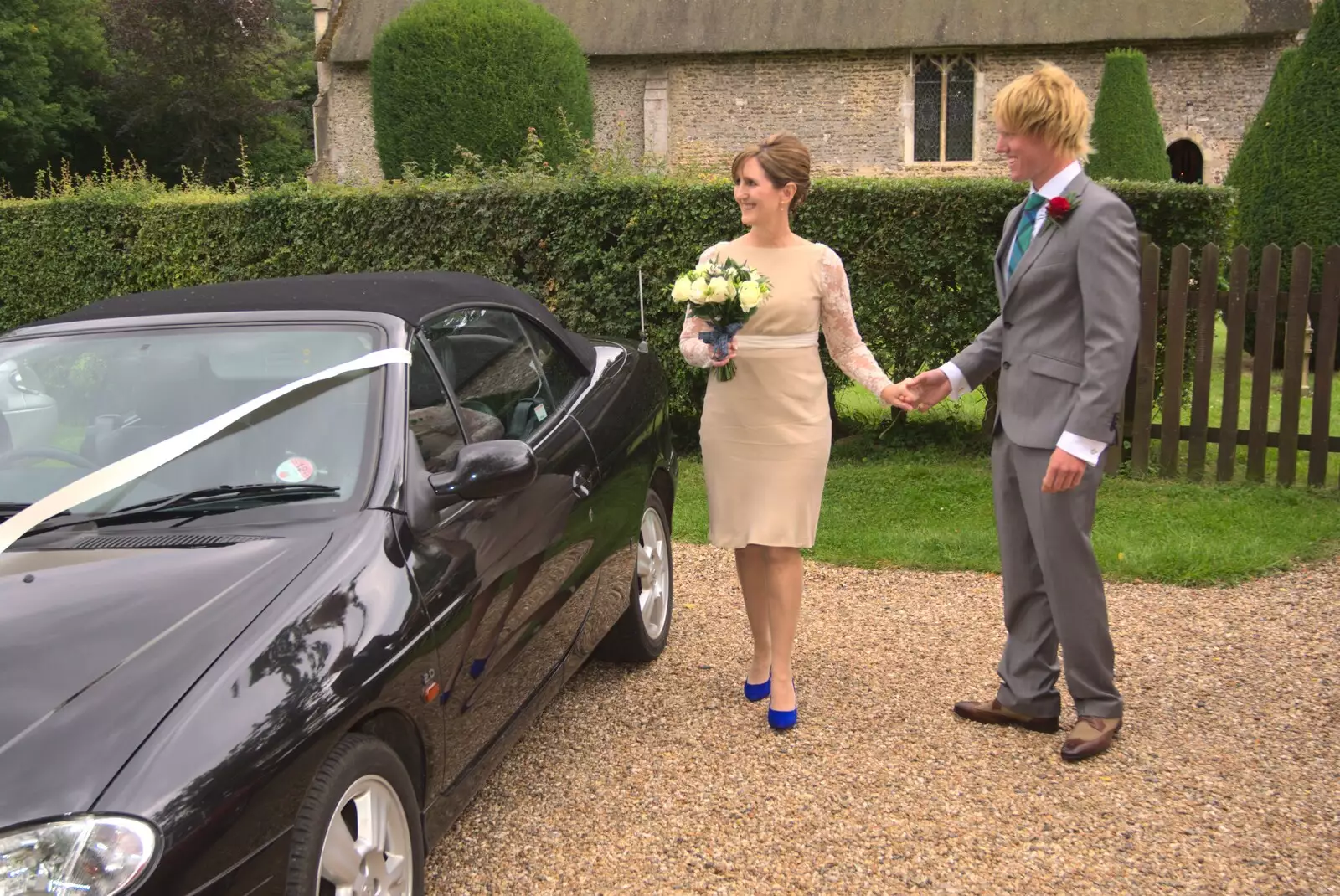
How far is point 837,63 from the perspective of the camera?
28.1 m

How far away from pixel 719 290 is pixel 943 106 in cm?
2673

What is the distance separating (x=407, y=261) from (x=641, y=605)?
628 centimetres

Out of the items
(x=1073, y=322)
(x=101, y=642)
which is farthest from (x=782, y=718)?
(x=101, y=642)

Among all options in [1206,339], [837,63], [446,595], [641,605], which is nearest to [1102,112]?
[837,63]

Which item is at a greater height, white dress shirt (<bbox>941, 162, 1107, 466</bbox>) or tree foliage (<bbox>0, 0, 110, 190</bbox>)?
tree foliage (<bbox>0, 0, 110, 190</bbox>)

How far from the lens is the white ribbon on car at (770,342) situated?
4074 millimetres

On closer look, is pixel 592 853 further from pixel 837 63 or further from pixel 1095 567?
pixel 837 63

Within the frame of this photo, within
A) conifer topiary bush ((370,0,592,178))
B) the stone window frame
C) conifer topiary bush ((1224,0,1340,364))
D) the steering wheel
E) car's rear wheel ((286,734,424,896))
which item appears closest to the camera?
car's rear wheel ((286,734,424,896))

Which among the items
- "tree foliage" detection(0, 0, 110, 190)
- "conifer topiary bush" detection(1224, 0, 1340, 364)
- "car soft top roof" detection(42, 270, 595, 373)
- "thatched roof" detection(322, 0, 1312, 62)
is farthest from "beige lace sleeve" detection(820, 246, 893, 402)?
"tree foliage" detection(0, 0, 110, 190)

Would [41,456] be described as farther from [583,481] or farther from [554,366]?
[554,366]

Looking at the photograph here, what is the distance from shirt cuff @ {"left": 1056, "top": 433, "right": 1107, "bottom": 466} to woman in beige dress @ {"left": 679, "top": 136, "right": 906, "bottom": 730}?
695 millimetres

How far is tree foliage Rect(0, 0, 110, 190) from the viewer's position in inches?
1448

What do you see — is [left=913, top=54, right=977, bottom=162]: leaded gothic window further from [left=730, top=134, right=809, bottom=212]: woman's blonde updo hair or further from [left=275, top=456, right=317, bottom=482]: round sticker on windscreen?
[left=275, top=456, right=317, bottom=482]: round sticker on windscreen

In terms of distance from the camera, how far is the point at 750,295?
383 cm
